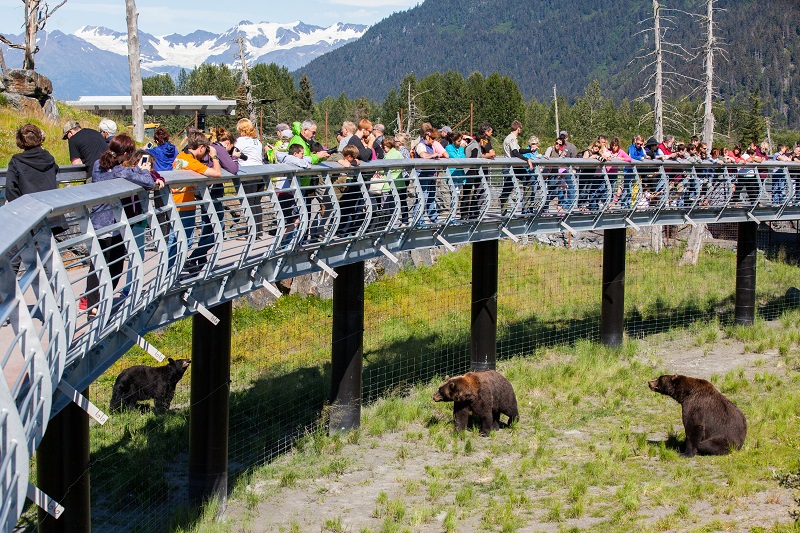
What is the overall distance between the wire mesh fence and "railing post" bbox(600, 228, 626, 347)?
0.73m

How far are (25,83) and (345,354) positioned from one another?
18162 mm

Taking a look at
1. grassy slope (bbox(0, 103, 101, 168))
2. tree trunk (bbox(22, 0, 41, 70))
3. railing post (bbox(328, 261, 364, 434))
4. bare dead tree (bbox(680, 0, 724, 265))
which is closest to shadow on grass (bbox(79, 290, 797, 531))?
railing post (bbox(328, 261, 364, 434))

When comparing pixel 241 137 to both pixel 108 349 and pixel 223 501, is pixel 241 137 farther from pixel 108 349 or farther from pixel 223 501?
pixel 108 349

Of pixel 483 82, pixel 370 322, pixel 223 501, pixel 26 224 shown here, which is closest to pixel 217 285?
pixel 223 501

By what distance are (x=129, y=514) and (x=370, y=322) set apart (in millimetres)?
10254

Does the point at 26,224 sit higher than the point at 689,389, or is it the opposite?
the point at 26,224

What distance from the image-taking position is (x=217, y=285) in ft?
32.0

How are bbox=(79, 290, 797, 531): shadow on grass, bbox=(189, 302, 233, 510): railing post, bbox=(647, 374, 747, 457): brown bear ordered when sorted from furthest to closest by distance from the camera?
bbox=(647, 374, 747, 457): brown bear
bbox=(79, 290, 797, 531): shadow on grass
bbox=(189, 302, 233, 510): railing post

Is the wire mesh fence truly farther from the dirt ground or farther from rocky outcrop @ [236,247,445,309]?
the dirt ground

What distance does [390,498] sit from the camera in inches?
477

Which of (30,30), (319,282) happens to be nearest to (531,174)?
(319,282)

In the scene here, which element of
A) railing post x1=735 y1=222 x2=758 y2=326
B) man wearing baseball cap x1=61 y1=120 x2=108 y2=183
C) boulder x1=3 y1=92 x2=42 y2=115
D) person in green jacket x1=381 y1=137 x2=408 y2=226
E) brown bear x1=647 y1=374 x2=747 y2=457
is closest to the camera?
man wearing baseball cap x1=61 y1=120 x2=108 y2=183

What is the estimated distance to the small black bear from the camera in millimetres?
14469

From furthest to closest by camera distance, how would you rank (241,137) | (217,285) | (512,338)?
1. (512,338)
2. (241,137)
3. (217,285)
